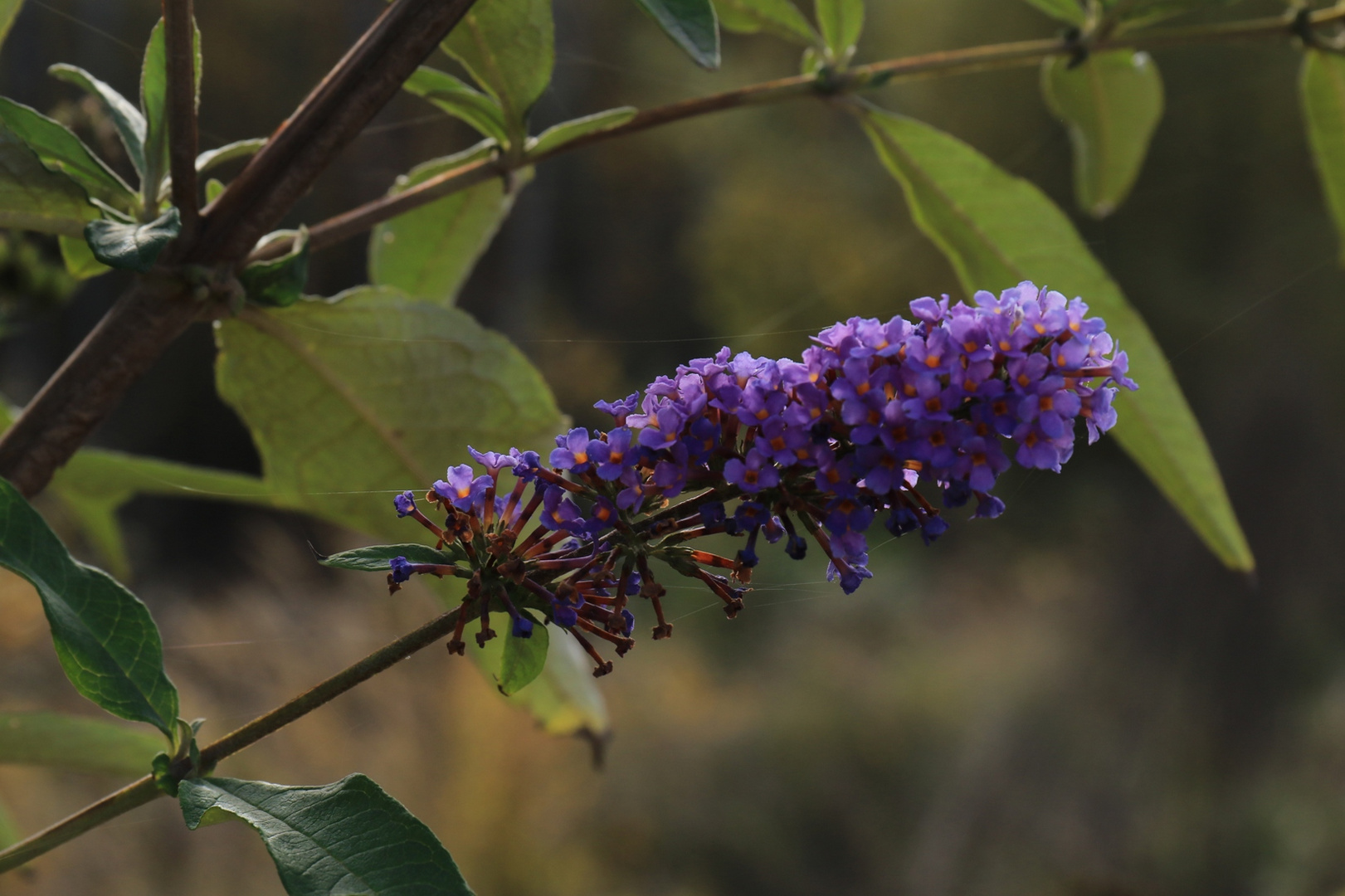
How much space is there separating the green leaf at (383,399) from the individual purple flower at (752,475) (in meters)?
0.23

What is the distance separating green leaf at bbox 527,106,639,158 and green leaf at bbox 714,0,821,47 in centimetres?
15

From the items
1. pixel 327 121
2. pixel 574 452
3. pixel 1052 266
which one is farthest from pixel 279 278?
pixel 1052 266

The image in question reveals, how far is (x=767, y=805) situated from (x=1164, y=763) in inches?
82.4

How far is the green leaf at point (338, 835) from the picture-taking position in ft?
1.05

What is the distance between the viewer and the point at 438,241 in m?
0.70

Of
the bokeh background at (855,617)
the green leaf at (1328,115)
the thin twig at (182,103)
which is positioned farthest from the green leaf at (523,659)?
the bokeh background at (855,617)

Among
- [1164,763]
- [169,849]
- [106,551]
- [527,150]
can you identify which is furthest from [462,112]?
[1164,763]

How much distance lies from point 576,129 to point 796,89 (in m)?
0.14

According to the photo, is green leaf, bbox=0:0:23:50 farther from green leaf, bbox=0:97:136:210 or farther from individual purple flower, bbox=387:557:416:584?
individual purple flower, bbox=387:557:416:584

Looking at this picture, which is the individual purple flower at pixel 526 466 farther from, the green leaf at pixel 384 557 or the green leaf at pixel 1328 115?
the green leaf at pixel 1328 115

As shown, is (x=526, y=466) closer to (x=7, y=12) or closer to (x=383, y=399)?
(x=383, y=399)

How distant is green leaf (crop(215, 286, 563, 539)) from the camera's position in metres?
0.57

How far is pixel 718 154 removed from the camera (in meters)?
8.77

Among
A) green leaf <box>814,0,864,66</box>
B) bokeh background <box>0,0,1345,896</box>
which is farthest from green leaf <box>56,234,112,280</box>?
bokeh background <box>0,0,1345,896</box>
